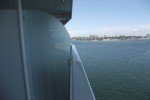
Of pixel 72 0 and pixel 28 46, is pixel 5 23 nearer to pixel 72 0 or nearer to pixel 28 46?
pixel 28 46

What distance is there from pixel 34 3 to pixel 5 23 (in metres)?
2.01

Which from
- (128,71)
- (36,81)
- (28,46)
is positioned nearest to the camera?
(28,46)

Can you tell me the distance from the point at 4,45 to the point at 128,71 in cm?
3088

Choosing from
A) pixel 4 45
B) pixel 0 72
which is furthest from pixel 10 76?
pixel 4 45

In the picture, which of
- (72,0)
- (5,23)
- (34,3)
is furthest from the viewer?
(72,0)

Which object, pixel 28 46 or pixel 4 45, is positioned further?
pixel 28 46

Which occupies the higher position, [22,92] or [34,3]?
[34,3]

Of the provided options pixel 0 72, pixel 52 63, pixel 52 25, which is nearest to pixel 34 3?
pixel 52 25

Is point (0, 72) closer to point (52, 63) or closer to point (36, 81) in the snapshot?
point (36, 81)

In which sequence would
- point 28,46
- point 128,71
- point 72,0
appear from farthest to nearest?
1. point 128,71
2. point 72,0
3. point 28,46

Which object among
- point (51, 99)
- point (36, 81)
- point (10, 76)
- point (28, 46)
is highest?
point (28, 46)

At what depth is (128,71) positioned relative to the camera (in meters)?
31.1

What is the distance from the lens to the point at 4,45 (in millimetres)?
2027

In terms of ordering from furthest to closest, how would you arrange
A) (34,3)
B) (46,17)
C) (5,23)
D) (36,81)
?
(34,3)
(46,17)
(36,81)
(5,23)
